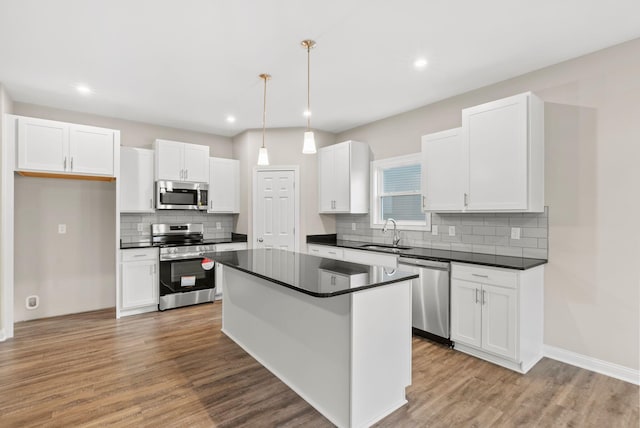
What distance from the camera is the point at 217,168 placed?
528cm

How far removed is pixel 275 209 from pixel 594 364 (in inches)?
163

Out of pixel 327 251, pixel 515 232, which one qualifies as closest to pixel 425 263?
pixel 515 232

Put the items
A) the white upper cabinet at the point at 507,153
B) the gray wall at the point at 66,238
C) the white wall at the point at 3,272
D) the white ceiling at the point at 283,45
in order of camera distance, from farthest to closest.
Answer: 1. the gray wall at the point at 66,238
2. the white wall at the point at 3,272
3. the white upper cabinet at the point at 507,153
4. the white ceiling at the point at 283,45

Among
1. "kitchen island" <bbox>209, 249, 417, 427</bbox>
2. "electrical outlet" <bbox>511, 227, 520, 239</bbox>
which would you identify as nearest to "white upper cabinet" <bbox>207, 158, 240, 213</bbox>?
"kitchen island" <bbox>209, 249, 417, 427</bbox>

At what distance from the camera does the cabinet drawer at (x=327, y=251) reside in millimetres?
4664

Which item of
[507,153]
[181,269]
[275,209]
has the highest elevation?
[507,153]

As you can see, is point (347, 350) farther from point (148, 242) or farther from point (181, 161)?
point (181, 161)

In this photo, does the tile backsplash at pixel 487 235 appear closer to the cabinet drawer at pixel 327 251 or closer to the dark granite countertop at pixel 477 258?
the dark granite countertop at pixel 477 258

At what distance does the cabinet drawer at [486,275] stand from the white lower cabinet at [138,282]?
3808 millimetres

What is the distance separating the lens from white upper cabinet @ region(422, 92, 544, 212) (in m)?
2.90

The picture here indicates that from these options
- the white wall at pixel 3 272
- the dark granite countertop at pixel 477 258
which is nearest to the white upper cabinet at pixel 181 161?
the white wall at pixel 3 272

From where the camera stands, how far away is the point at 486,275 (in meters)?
2.92

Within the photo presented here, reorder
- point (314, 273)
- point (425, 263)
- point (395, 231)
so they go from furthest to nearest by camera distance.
A: 1. point (395, 231)
2. point (425, 263)
3. point (314, 273)

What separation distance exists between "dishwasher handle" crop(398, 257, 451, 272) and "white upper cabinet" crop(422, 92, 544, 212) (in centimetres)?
64
